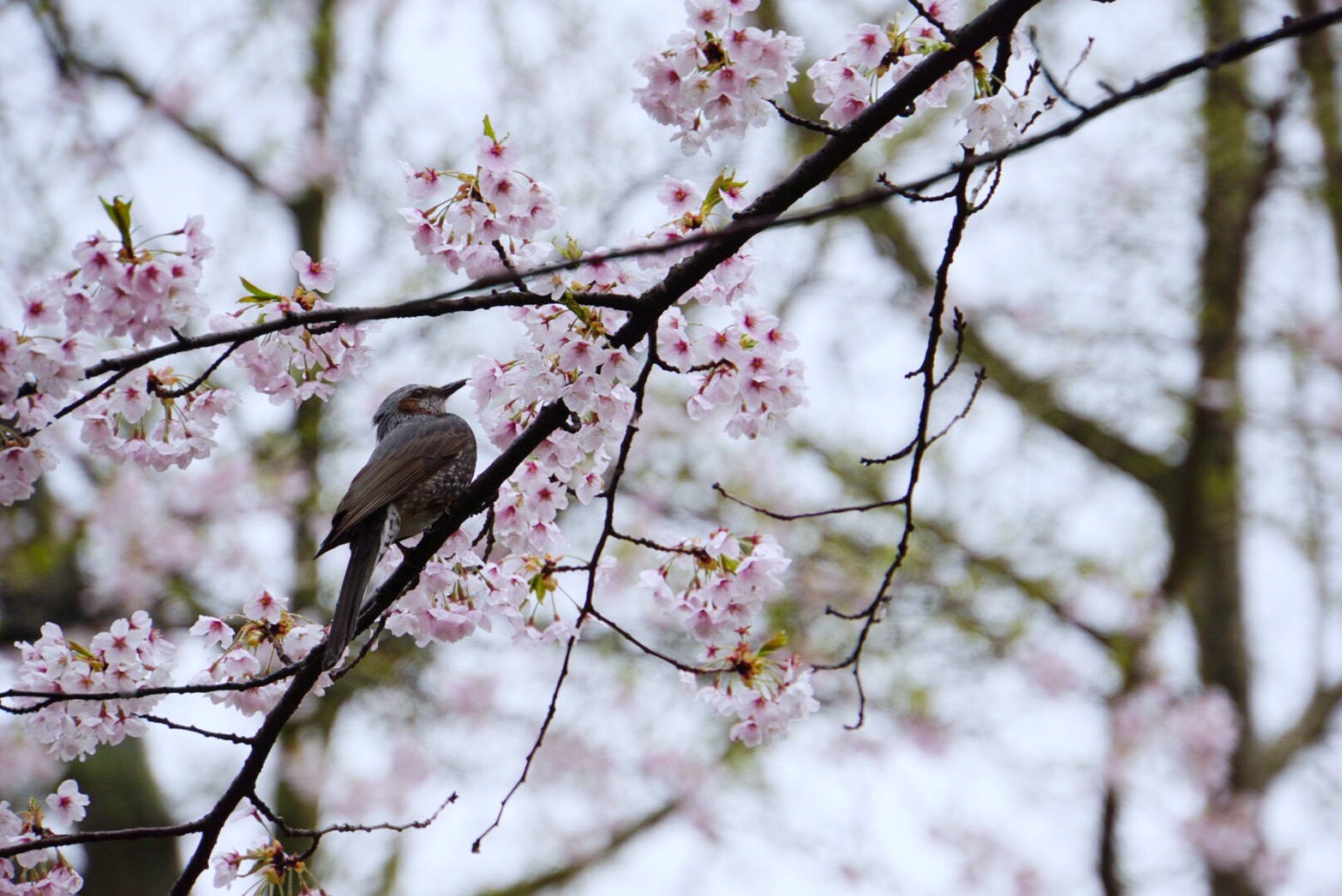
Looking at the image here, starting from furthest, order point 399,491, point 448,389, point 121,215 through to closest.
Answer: point 448,389, point 399,491, point 121,215

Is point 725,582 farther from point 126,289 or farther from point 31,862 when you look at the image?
point 31,862

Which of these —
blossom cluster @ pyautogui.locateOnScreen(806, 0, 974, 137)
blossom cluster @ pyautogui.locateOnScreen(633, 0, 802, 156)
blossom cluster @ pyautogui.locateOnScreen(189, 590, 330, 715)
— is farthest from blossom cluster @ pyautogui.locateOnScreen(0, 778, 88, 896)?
blossom cluster @ pyautogui.locateOnScreen(806, 0, 974, 137)

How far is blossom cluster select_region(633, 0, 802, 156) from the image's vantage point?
2109 millimetres

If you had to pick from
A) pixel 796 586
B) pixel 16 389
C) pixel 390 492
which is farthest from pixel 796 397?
pixel 796 586

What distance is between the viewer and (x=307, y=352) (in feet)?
7.45

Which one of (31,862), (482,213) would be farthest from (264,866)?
(482,213)

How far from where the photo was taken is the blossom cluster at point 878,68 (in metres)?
2.26

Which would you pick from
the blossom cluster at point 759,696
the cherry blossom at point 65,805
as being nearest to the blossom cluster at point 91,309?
the cherry blossom at point 65,805

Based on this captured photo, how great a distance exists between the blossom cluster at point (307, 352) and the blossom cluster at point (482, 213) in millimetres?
210

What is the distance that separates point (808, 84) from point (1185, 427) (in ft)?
11.1

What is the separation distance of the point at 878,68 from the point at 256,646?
1.74 meters

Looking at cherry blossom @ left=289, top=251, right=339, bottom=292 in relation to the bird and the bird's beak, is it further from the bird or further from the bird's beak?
the bird's beak

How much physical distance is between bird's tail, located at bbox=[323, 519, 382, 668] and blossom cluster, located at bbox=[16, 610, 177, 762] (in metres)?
0.34

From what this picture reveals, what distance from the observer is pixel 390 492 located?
3.05 metres
